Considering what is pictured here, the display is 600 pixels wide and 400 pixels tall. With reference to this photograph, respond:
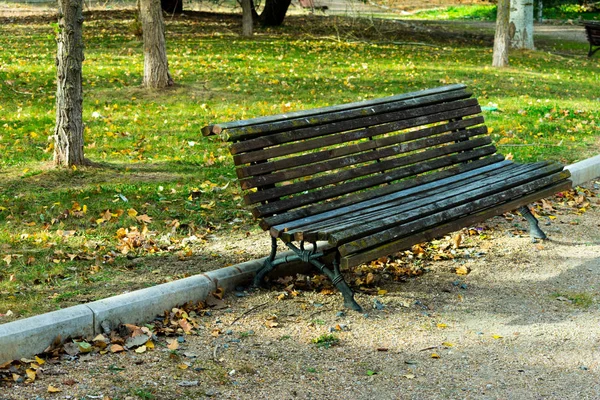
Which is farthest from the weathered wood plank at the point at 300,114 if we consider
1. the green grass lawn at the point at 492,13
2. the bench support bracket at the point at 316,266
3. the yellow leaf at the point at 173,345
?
the green grass lawn at the point at 492,13

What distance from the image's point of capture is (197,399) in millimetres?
3746

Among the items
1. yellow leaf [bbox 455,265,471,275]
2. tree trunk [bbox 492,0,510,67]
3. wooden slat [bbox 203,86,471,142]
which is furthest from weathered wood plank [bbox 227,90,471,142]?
tree trunk [bbox 492,0,510,67]

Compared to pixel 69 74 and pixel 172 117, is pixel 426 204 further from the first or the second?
pixel 172 117

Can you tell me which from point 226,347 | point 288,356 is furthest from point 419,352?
point 226,347

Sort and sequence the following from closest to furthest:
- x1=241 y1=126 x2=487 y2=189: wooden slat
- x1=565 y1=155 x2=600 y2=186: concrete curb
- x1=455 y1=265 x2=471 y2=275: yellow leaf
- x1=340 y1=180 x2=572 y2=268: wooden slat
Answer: x1=340 y1=180 x2=572 y2=268: wooden slat < x1=241 y1=126 x2=487 y2=189: wooden slat < x1=455 y1=265 x2=471 y2=275: yellow leaf < x1=565 y1=155 x2=600 y2=186: concrete curb

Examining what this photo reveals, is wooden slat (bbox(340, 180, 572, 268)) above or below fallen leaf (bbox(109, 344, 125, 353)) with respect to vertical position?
above

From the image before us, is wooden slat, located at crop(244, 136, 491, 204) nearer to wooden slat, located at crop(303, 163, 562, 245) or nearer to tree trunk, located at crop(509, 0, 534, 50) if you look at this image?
wooden slat, located at crop(303, 163, 562, 245)

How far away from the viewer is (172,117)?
33.1 ft

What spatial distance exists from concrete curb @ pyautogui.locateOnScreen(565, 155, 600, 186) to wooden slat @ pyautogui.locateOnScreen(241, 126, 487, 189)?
54.3 inches

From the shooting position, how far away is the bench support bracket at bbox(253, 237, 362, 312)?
4.79 meters

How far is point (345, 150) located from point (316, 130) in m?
0.27

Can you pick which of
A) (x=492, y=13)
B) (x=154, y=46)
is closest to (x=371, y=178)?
(x=154, y=46)

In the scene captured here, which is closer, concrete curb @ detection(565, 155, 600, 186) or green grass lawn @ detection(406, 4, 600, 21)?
concrete curb @ detection(565, 155, 600, 186)

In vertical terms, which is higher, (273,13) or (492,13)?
(273,13)
